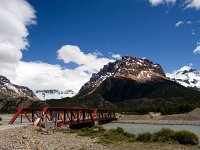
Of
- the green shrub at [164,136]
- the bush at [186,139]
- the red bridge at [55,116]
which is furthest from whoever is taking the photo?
the red bridge at [55,116]

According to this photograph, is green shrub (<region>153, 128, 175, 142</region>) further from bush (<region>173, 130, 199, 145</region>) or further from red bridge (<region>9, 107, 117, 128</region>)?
red bridge (<region>9, 107, 117, 128</region>)

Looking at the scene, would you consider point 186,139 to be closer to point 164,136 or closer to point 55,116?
point 164,136

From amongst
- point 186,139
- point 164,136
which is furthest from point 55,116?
point 186,139

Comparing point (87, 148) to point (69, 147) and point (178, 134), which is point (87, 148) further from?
point (178, 134)

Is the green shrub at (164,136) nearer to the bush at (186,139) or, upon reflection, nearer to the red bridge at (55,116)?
the bush at (186,139)

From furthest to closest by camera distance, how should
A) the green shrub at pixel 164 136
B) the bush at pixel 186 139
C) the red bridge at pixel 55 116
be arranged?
the red bridge at pixel 55 116 → the green shrub at pixel 164 136 → the bush at pixel 186 139

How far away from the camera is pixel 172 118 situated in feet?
553

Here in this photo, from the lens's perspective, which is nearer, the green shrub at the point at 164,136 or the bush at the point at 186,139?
the bush at the point at 186,139

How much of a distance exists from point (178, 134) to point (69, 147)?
16.1 m

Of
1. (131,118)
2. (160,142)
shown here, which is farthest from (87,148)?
(131,118)

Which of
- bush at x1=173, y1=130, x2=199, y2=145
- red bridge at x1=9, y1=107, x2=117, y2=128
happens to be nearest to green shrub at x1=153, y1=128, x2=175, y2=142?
bush at x1=173, y1=130, x2=199, y2=145

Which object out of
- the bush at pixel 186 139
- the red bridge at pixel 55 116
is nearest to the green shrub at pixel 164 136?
the bush at pixel 186 139

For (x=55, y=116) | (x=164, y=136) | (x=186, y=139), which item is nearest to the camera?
(x=186, y=139)

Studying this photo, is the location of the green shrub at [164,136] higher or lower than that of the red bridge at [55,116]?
lower
